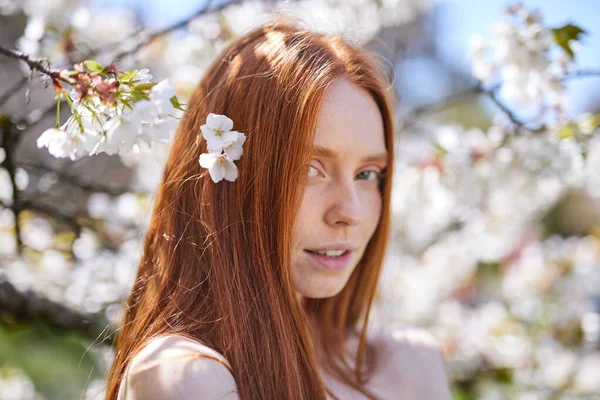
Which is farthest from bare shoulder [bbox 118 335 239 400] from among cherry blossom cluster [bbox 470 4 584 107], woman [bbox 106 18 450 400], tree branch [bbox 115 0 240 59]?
cherry blossom cluster [bbox 470 4 584 107]

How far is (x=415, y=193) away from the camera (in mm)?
1812

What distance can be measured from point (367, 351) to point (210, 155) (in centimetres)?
69

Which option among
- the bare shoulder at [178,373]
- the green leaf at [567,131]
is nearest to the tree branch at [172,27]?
the bare shoulder at [178,373]

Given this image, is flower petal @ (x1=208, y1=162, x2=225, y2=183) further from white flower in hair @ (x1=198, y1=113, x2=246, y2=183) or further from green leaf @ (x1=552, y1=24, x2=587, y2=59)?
green leaf @ (x1=552, y1=24, x2=587, y2=59)

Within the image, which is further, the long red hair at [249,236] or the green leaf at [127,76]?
the long red hair at [249,236]

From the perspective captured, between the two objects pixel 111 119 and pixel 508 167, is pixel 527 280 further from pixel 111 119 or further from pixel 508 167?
pixel 111 119

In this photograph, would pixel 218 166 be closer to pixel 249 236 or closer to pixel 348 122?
pixel 249 236

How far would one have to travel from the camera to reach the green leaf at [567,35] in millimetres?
1413

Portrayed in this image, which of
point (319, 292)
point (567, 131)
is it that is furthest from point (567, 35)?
point (319, 292)

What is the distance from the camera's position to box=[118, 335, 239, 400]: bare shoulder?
80cm

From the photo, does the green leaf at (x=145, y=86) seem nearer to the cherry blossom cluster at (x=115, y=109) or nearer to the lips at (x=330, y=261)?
the cherry blossom cluster at (x=115, y=109)

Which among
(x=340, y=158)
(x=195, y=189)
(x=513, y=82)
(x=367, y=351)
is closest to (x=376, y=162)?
(x=340, y=158)

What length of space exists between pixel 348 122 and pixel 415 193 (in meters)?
A: 0.86

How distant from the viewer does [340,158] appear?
999mm
